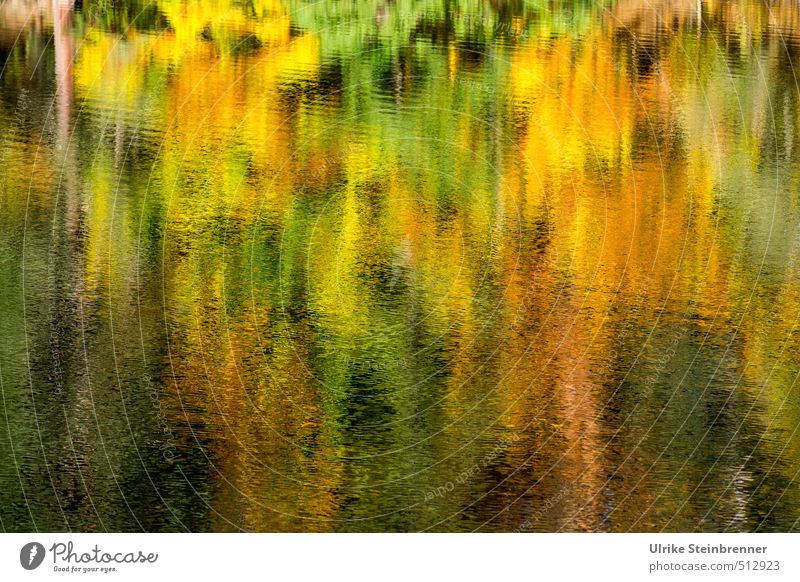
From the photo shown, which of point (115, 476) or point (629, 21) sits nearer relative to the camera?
point (115, 476)

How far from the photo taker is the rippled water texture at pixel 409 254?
7.02 meters

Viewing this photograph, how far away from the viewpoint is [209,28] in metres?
7.45

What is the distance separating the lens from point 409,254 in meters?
7.59

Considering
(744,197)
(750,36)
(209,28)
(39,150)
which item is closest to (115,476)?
(39,150)

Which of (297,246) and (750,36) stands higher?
(750,36)

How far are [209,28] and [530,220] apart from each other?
205 centimetres

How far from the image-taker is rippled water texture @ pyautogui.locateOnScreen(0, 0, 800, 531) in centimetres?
702

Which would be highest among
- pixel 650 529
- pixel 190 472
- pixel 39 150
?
pixel 39 150

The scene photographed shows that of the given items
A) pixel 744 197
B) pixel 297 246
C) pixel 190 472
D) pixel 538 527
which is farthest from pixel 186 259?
pixel 744 197

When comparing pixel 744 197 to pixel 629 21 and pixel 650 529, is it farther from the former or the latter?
pixel 650 529

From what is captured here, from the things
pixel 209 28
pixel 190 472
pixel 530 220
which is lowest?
pixel 190 472

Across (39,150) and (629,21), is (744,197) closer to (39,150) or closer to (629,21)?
(629,21)

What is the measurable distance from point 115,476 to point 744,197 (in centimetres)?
372

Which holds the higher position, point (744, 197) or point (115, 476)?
point (744, 197)
